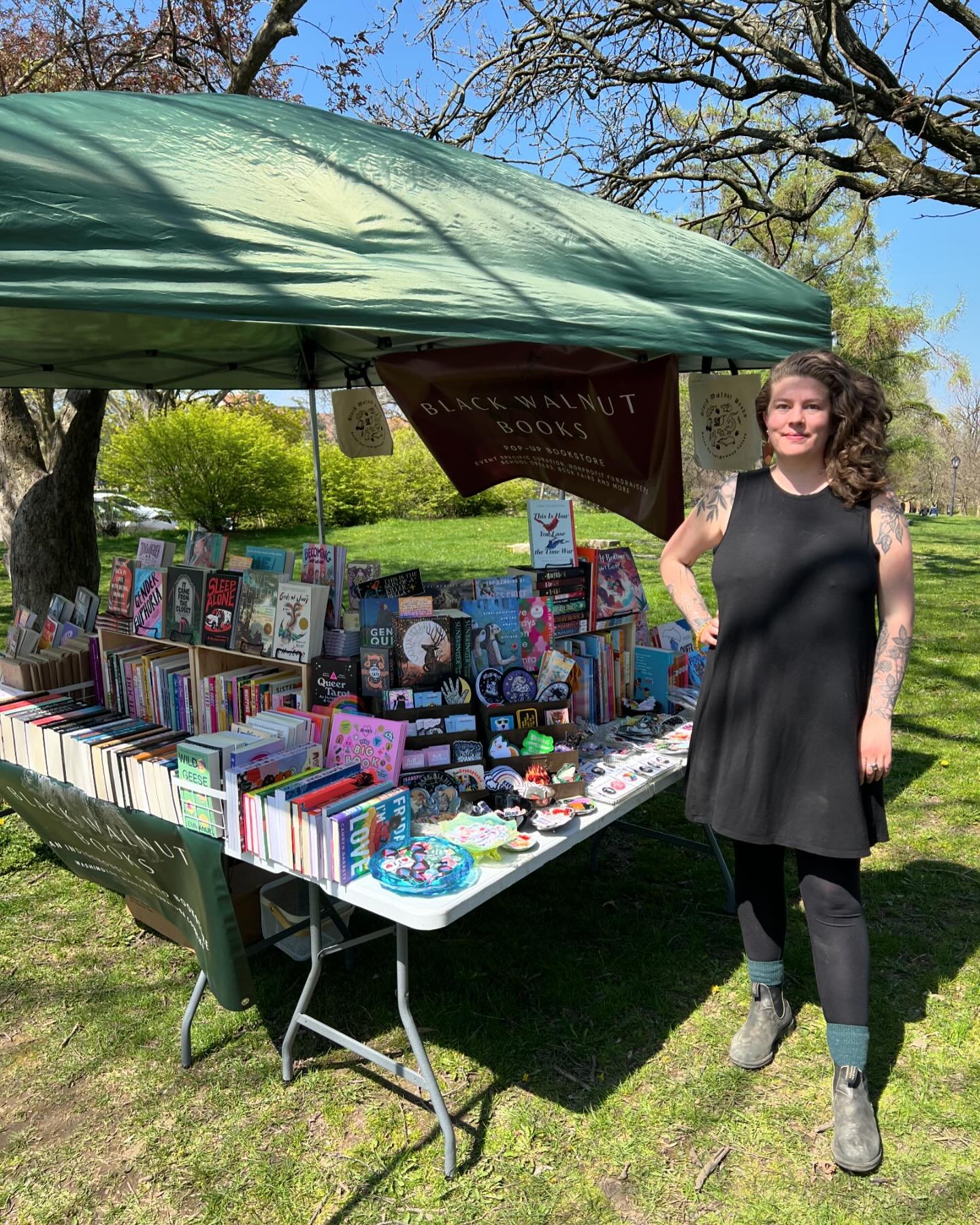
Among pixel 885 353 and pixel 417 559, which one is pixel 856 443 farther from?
pixel 885 353

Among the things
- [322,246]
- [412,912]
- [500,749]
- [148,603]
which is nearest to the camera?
[412,912]

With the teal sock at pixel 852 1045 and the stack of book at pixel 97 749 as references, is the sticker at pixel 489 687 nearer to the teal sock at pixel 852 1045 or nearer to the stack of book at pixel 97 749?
the stack of book at pixel 97 749

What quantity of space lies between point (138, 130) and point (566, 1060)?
110 inches

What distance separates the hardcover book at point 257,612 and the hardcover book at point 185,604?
8.1 inches

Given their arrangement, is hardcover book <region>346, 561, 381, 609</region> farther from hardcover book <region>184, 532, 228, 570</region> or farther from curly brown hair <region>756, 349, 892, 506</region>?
curly brown hair <region>756, 349, 892, 506</region>

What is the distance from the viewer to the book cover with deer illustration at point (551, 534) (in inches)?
125

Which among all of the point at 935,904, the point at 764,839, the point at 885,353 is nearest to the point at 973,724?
the point at 935,904

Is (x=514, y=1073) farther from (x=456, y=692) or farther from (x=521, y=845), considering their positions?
(x=456, y=692)

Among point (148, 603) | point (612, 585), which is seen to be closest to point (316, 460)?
point (148, 603)

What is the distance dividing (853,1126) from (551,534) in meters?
2.03

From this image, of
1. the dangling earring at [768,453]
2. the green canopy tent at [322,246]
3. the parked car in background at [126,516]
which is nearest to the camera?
the green canopy tent at [322,246]

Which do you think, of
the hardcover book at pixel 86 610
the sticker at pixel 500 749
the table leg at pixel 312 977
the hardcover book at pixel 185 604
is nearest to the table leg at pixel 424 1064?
the table leg at pixel 312 977

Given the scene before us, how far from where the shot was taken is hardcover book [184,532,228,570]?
3.38 meters

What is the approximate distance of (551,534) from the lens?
3203mm
